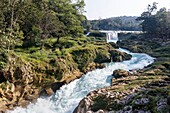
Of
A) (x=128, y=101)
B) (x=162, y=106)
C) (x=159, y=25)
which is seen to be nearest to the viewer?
(x=162, y=106)

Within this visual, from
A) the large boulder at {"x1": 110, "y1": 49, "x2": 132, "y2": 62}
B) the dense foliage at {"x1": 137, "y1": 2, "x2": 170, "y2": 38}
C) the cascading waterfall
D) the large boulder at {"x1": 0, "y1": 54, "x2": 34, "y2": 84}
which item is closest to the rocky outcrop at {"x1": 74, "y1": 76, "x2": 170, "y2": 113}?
the cascading waterfall

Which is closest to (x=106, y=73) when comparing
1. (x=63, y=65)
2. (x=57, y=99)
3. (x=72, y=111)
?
(x=63, y=65)

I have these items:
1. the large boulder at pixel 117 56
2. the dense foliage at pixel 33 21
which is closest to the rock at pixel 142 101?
the dense foliage at pixel 33 21

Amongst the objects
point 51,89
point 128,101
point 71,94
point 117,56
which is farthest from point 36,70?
point 117,56

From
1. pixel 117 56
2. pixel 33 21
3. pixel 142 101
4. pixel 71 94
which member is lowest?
pixel 71 94

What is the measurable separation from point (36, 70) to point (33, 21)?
31.3ft

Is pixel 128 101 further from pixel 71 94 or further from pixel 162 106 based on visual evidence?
pixel 71 94

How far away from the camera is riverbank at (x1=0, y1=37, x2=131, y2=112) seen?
21.3 metres

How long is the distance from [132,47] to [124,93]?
120ft

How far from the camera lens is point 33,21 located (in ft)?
103

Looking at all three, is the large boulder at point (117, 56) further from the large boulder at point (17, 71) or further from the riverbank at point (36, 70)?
the large boulder at point (17, 71)

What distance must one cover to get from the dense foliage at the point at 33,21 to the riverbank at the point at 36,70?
4.58 feet

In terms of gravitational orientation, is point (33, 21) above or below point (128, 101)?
above

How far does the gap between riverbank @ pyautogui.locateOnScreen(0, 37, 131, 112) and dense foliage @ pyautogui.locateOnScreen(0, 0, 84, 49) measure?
4.58 feet
